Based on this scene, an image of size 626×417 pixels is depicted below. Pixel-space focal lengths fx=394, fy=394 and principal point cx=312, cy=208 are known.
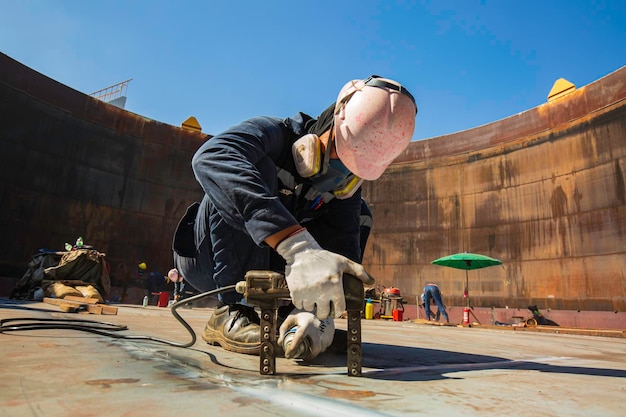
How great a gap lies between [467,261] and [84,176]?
30.2ft

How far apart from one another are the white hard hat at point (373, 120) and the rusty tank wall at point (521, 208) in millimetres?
7922

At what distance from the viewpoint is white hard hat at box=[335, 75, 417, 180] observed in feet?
4.32

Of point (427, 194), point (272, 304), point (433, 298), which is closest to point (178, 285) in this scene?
point (433, 298)

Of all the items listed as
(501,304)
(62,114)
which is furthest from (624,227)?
(62,114)

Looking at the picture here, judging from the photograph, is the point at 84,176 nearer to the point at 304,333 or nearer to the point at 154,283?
the point at 154,283

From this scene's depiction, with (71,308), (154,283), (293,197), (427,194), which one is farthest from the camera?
(427,194)

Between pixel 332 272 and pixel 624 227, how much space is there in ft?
28.1

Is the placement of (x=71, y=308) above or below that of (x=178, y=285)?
below

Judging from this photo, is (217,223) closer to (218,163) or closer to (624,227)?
(218,163)

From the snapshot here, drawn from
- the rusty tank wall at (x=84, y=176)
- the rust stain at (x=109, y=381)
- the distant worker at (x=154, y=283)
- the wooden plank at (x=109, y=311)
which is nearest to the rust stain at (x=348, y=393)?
the rust stain at (x=109, y=381)

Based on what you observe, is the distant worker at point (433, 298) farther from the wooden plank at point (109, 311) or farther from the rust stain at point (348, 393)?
the rust stain at point (348, 393)

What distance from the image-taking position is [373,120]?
1.32 metres

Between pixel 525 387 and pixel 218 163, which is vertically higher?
pixel 218 163

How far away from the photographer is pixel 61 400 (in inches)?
22.8
